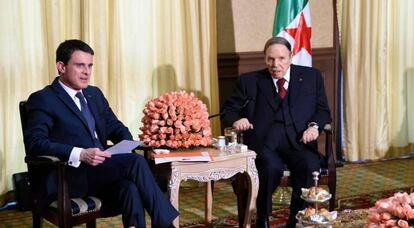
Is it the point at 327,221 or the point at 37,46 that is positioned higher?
the point at 37,46

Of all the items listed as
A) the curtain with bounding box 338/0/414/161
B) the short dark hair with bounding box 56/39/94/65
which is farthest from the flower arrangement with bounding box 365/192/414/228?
the curtain with bounding box 338/0/414/161

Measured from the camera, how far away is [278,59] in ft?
15.5

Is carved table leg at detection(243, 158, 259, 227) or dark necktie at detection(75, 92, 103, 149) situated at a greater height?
dark necktie at detection(75, 92, 103, 149)

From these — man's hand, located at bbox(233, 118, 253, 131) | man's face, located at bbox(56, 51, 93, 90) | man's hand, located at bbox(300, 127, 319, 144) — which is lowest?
man's hand, located at bbox(300, 127, 319, 144)

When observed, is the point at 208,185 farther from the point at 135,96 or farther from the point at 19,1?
the point at 19,1

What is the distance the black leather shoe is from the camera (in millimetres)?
4434

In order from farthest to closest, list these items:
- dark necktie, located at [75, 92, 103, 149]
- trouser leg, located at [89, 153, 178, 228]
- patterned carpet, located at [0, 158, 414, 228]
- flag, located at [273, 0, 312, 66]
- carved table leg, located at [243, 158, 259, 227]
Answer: flag, located at [273, 0, 312, 66], patterned carpet, located at [0, 158, 414, 228], carved table leg, located at [243, 158, 259, 227], dark necktie, located at [75, 92, 103, 149], trouser leg, located at [89, 153, 178, 228]

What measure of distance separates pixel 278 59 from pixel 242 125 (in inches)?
21.7

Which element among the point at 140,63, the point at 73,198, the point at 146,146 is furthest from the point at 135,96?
the point at 73,198

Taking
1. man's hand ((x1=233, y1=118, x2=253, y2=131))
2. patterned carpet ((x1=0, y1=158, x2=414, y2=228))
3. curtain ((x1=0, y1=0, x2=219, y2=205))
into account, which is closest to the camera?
man's hand ((x1=233, y1=118, x2=253, y2=131))

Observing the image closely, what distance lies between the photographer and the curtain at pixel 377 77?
684 cm

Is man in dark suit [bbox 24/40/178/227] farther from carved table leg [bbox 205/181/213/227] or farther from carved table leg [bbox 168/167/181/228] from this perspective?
carved table leg [bbox 205/181/213/227]

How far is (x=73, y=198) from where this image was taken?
3734 mm

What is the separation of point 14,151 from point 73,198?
1.83 meters
